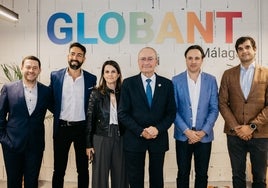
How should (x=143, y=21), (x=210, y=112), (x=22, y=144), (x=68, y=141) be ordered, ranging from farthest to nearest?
(x=143, y=21), (x=68, y=141), (x=210, y=112), (x=22, y=144)

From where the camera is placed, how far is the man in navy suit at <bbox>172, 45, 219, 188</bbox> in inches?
118

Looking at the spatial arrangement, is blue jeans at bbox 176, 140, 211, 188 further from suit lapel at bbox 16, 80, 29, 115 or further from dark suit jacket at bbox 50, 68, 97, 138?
suit lapel at bbox 16, 80, 29, 115

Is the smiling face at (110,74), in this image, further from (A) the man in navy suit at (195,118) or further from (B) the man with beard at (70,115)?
(A) the man in navy suit at (195,118)

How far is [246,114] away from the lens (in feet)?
9.76

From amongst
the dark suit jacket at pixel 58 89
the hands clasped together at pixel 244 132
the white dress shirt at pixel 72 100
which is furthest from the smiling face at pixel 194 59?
the white dress shirt at pixel 72 100

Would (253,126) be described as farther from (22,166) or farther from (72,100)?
(22,166)

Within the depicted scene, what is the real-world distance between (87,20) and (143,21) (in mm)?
848

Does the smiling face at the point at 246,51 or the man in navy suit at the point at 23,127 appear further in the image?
the smiling face at the point at 246,51

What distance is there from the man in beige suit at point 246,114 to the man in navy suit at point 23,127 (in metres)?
1.90

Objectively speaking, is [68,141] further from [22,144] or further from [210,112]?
[210,112]

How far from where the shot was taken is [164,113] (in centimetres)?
296

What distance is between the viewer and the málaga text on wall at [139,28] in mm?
4508

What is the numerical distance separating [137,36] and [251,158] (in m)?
2.43

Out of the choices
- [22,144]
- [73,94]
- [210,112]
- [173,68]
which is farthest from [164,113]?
[173,68]
